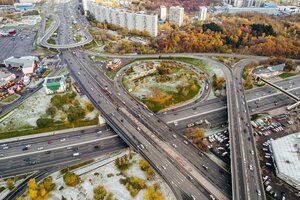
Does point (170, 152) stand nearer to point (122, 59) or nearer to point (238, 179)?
point (238, 179)

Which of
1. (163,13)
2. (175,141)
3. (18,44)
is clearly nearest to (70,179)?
(175,141)

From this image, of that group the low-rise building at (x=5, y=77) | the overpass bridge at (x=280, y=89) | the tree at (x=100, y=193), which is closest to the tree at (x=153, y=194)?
the tree at (x=100, y=193)

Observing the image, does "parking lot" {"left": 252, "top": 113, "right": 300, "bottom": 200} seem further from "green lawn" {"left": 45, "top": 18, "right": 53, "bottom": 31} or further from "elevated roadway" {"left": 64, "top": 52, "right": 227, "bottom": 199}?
"green lawn" {"left": 45, "top": 18, "right": 53, "bottom": 31}

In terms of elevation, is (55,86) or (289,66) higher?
(289,66)

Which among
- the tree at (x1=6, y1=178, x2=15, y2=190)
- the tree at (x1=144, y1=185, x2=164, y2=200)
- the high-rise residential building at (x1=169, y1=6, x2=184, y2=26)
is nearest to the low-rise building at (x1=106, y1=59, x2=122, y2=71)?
the tree at (x1=6, y1=178, x2=15, y2=190)

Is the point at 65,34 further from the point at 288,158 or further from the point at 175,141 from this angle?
the point at 288,158
